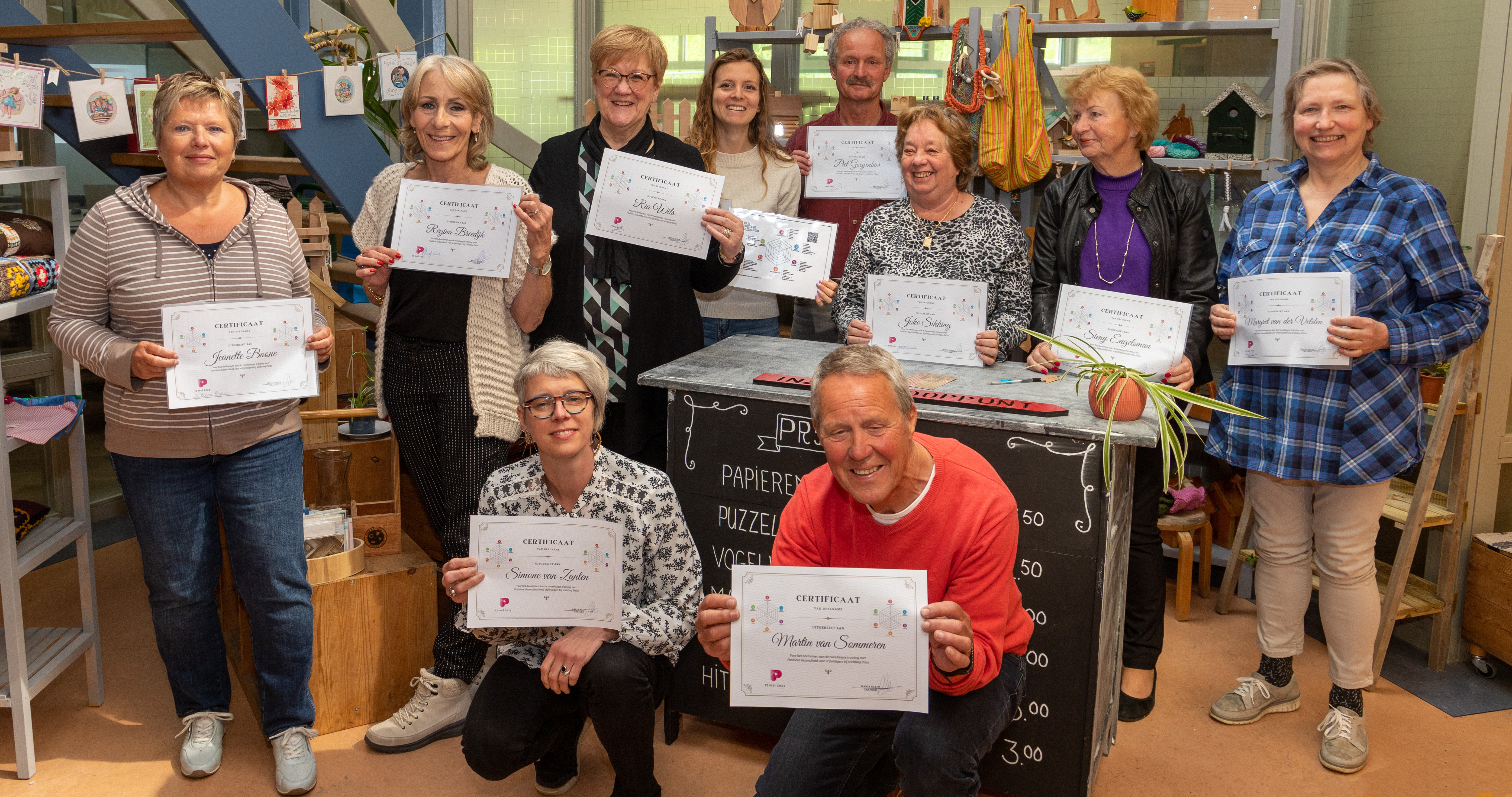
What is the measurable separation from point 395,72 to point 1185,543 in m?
3.12

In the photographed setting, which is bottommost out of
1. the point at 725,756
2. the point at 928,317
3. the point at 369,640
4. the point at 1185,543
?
the point at 725,756

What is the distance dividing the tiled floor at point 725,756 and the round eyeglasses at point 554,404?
1037mm

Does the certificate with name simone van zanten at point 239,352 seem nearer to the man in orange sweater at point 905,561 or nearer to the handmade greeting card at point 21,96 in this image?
the handmade greeting card at point 21,96

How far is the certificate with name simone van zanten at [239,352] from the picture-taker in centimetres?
253

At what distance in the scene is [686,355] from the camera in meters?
3.19

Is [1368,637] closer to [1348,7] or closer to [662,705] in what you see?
[662,705]

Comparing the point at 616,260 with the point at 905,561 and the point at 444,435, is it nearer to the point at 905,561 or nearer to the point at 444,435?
the point at 444,435

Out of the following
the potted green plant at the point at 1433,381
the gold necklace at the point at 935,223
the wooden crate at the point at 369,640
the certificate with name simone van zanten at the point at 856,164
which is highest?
the certificate with name simone van zanten at the point at 856,164

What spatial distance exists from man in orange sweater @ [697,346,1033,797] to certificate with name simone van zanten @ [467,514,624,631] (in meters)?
0.44

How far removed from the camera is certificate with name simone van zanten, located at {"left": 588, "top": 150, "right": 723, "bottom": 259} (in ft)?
9.80

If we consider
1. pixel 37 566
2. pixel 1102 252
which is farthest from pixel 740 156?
pixel 37 566

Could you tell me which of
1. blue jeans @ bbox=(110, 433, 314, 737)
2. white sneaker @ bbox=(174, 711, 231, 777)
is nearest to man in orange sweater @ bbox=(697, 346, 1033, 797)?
blue jeans @ bbox=(110, 433, 314, 737)

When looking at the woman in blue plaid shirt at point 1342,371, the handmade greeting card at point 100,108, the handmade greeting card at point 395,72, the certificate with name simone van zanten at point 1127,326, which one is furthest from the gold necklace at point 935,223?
the handmade greeting card at point 100,108

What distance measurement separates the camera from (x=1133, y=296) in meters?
2.80
